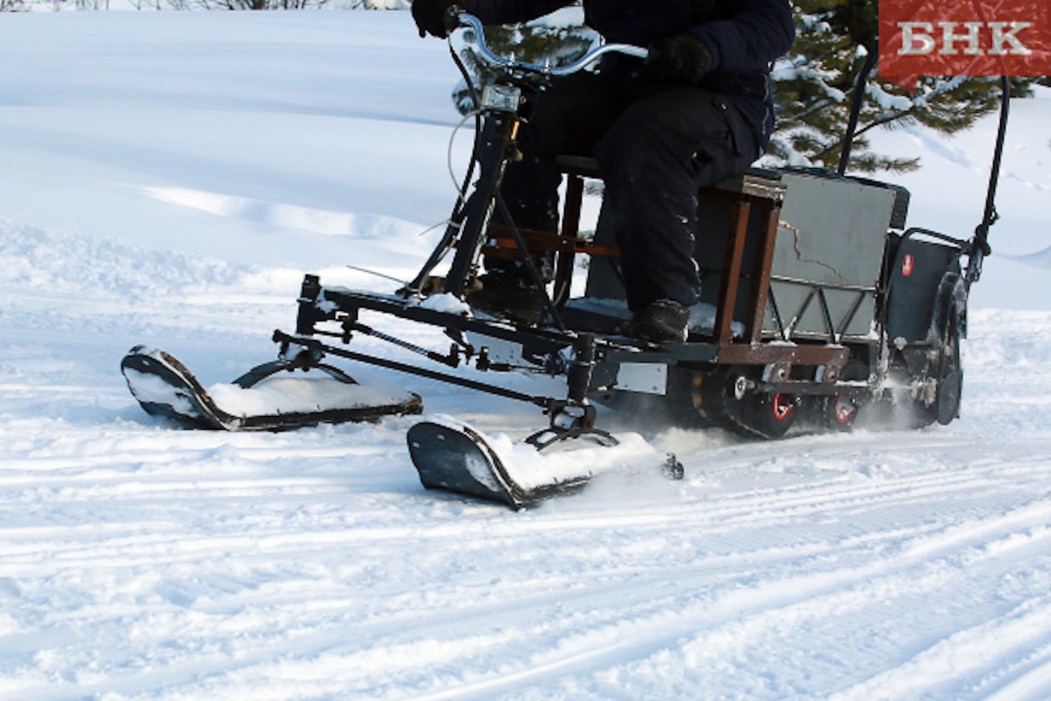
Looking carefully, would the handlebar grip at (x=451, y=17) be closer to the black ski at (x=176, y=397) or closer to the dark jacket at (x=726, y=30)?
the dark jacket at (x=726, y=30)

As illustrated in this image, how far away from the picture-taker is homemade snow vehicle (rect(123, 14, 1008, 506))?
4.05 meters

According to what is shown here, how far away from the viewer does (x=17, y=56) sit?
2756 cm

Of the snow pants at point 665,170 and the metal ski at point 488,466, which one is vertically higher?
the snow pants at point 665,170

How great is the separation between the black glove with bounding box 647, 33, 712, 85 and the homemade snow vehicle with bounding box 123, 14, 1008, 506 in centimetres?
14

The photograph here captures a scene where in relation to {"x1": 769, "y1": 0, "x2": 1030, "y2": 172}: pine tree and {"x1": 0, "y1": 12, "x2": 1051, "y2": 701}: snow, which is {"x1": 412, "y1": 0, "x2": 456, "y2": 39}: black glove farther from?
{"x1": 769, "y1": 0, "x2": 1030, "y2": 172}: pine tree

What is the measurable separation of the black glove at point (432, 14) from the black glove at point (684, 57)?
2.82ft

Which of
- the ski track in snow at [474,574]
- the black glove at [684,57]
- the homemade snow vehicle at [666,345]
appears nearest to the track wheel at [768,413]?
the homemade snow vehicle at [666,345]

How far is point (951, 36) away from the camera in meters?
9.30

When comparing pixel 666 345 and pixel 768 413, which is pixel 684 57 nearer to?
pixel 666 345

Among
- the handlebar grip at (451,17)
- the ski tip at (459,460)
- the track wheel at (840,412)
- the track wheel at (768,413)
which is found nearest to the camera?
the ski tip at (459,460)

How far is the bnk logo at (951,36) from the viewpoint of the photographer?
8680 mm

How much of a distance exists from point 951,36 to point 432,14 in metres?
5.68

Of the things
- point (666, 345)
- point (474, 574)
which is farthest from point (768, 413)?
point (474, 574)

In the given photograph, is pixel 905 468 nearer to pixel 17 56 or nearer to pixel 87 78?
pixel 87 78
